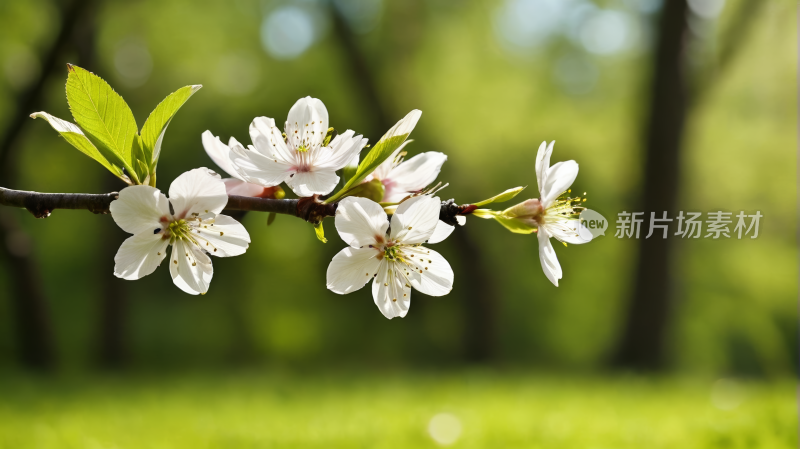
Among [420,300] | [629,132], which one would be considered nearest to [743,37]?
[629,132]

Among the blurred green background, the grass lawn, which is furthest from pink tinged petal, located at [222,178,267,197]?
the blurred green background

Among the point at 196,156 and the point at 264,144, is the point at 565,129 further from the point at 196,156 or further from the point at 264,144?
the point at 264,144

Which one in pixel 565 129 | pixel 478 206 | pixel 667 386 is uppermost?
pixel 565 129

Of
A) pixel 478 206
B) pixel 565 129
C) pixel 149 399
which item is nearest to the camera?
pixel 478 206

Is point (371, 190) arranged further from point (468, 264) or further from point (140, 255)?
point (468, 264)

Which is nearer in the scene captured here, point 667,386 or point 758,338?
point 667,386

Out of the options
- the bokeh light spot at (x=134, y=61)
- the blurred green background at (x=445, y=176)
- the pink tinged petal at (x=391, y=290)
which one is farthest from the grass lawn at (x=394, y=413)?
the bokeh light spot at (x=134, y=61)

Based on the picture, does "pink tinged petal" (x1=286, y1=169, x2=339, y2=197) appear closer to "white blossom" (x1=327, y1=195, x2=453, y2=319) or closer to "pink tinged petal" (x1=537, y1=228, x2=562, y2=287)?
"white blossom" (x1=327, y1=195, x2=453, y2=319)

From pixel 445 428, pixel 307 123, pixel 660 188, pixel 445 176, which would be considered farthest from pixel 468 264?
pixel 307 123

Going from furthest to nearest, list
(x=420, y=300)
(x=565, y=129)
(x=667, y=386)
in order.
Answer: (x=565, y=129) < (x=420, y=300) < (x=667, y=386)
